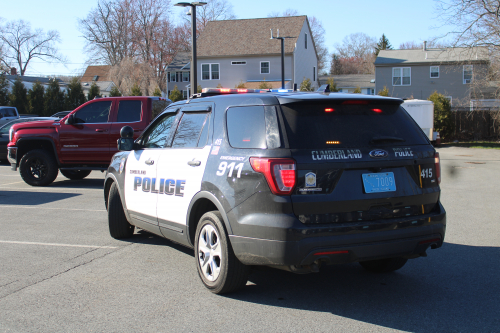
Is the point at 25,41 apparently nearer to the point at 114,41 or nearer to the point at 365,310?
the point at 114,41

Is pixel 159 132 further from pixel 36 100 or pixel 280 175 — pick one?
pixel 36 100

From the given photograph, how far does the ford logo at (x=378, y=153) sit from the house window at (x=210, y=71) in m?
43.7

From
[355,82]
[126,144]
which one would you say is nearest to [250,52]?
[355,82]

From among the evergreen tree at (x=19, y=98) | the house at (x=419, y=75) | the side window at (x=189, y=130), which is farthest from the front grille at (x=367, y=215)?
the house at (x=419, y=75)

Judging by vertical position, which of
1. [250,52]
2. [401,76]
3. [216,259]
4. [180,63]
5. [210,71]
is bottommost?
[216,259]

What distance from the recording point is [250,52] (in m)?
45.5

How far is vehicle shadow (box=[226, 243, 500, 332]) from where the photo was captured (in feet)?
12.7

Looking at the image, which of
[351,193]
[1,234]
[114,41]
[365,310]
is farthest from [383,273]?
[114,41]

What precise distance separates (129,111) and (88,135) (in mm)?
1181

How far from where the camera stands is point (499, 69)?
84.4ft

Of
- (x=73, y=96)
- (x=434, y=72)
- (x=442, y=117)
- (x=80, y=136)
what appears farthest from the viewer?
(x=434, y=72)

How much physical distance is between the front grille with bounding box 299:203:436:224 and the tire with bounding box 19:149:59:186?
1008cm

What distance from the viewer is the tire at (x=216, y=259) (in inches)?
168

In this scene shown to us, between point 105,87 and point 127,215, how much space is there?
79.6 meters
